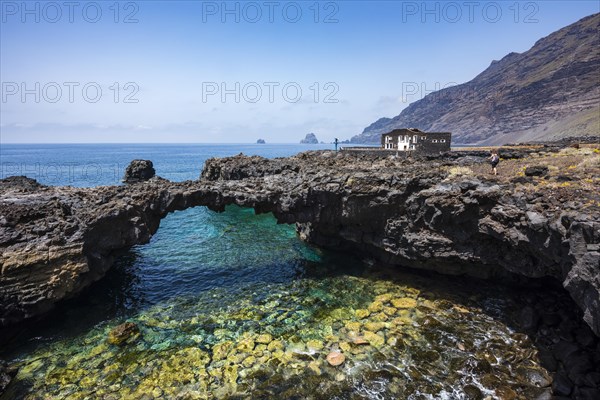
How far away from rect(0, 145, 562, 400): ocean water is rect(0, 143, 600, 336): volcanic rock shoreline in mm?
2317

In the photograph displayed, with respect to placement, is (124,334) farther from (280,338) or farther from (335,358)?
(335,358)

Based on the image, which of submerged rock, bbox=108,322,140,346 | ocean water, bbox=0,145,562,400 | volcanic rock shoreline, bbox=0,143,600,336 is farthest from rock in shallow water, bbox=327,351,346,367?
submerged rock, bbox=108,322,140,346

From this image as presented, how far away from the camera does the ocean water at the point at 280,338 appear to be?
46.7ft

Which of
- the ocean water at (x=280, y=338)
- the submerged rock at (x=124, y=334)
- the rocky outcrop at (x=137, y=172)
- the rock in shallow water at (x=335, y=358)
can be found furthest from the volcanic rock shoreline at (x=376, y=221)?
Answer: the rocky outcrop at (x=137, y=172)

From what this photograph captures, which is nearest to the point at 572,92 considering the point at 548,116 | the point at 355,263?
the point at 548,116

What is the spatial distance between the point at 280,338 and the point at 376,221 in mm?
11836

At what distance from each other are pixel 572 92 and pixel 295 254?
245296 mm

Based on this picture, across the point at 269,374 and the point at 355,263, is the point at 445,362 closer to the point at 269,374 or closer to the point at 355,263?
the point at 269,374

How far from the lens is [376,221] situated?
24.8 m

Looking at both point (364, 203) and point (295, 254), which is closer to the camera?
point (364, 203)

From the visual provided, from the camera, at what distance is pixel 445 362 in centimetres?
1543

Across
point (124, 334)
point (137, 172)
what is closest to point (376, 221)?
point (124, 334)

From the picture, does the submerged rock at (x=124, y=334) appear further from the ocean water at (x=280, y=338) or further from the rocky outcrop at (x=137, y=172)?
the rocky outcrop at (x=137, y=172)

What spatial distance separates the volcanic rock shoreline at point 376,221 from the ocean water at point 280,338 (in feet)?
7.60
